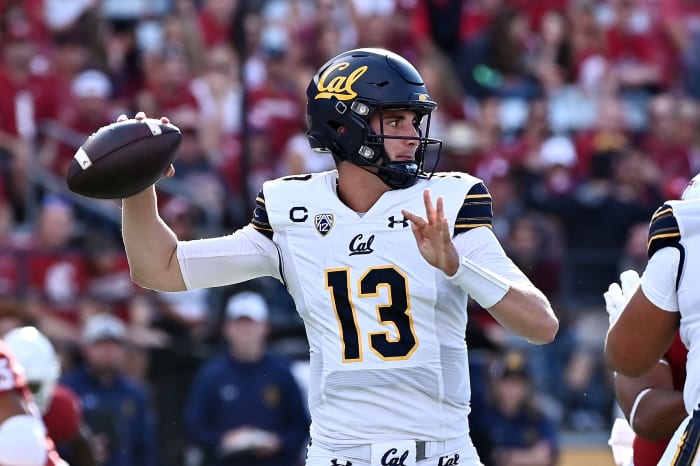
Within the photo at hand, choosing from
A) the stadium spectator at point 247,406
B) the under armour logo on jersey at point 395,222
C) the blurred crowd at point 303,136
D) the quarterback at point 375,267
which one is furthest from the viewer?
the blurred crowd at point 303,136

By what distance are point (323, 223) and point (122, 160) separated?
64 centimetres

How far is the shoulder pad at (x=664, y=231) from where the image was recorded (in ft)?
11.8

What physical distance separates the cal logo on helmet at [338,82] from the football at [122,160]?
0.50m

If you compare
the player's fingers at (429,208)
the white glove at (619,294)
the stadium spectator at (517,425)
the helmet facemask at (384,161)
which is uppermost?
the helmet facemask at (384,161)

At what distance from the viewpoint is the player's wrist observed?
12.5ft

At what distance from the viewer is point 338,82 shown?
427 cm

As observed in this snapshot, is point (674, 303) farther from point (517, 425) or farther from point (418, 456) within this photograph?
point (517, 425)

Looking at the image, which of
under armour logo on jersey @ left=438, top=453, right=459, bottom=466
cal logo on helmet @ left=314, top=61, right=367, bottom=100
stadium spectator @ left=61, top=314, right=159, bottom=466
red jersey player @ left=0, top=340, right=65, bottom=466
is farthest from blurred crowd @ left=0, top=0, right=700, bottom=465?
under armour logo on jersey @ left=438, top=453, right=459, bottom=466

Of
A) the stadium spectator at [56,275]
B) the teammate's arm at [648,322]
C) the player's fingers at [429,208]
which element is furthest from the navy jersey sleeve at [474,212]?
the stadium spectator at [56,275]

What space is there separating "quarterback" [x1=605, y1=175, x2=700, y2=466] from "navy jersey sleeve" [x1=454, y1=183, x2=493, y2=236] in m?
0.56

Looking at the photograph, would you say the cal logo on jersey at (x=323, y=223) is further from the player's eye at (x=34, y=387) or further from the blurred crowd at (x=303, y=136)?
the blurred crowd at (x=303, y=136)

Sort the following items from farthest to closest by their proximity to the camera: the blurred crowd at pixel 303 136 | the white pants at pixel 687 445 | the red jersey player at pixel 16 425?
the blurred crowd at pixel 303 136
the red jersey player at pixel 16 425
the white pants at pixel 687 445

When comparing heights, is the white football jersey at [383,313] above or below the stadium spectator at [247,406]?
above

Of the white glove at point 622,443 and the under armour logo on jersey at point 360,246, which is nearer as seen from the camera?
the under armour logo on jersey at point 360,246
